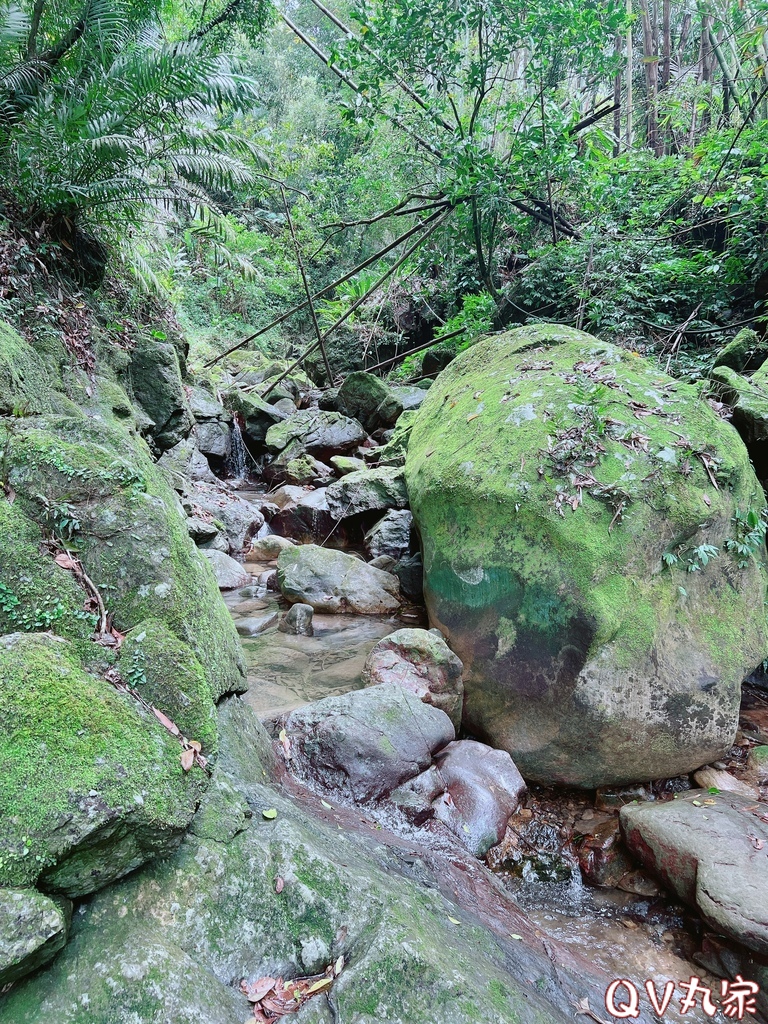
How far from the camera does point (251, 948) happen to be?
1639mm

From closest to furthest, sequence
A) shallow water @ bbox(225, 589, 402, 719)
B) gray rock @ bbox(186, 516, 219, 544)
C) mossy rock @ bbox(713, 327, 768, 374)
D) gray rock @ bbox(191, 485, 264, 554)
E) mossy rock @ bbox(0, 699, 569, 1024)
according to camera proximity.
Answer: mossy rock @ bbox(0, 699, 569, 1024)
shallow water @ bbox(225, 589, 402, 719)
mossy rock @ bbox(713, 327, 768, 374)
gray rock @ bbox(186, 516, 219, 544)
gray rock @ bbox(191, 485, 264, 554)

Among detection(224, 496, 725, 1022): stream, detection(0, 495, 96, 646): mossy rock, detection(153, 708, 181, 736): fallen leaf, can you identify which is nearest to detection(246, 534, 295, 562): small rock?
detection(224, 496, 725, 1022): stream

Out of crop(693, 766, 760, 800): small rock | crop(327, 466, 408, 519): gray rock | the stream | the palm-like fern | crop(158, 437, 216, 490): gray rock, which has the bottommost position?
the stream

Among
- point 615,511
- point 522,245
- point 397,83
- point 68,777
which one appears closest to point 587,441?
point 615,511

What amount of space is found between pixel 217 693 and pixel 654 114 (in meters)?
12.5

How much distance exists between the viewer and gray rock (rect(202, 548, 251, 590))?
249 inches

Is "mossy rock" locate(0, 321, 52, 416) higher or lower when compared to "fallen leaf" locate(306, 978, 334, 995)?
higher

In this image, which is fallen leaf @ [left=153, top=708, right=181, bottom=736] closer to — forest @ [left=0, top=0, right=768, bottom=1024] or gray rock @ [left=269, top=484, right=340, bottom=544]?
forest @ [left=0, top=0, right=768, bottom=1024]

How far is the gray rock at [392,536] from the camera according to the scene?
22.6ft

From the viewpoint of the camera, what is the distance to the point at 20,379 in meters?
3.18

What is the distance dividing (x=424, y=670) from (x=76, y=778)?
269 centimetres

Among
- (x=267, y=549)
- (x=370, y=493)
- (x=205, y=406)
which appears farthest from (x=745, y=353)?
(x=205, y=406)

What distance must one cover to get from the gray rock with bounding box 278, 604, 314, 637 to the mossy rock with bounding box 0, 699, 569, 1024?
132 inches

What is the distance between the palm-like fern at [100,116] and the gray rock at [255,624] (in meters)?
4.12
